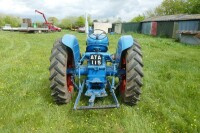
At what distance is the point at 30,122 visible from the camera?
12.6 feet

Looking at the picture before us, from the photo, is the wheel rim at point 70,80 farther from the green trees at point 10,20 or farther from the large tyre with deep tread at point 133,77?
the green trees at point 10,20

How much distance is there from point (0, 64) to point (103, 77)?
5212 millimetres

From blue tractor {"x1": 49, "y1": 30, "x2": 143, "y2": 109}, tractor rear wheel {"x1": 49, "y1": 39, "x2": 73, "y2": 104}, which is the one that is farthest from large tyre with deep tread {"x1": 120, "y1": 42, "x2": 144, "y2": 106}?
tractor rear wheel {"x1": 49, "y1": 39, "x2": 73, "y2": 104}

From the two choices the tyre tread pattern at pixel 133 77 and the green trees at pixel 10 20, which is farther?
the green trees at pixel 10 20

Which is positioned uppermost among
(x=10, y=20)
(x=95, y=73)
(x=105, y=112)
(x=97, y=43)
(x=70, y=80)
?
(x=10, y=20)

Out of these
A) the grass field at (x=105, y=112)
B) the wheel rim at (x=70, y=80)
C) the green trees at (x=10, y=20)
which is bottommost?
the grass field at (x=105, y=112)

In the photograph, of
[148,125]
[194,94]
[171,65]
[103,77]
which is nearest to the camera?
[148,125]

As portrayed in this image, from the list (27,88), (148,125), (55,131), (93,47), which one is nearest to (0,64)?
(27,88)

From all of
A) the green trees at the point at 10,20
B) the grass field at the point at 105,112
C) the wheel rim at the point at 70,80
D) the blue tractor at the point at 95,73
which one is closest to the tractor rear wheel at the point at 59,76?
the blue tractor at the point at 95,73

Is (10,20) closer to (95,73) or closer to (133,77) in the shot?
(95,73)

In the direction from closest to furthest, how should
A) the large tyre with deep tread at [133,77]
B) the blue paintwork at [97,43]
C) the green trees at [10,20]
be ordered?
the large tyre with deep tread at [133,77] → the blue paintwork at [97,43] → the green trees at [10,20]

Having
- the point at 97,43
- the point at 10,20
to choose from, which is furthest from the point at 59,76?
the point at 10,20

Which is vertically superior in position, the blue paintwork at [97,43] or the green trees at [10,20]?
the green trees at [10,20]

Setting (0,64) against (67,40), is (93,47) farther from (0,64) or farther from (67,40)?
(0,64)
